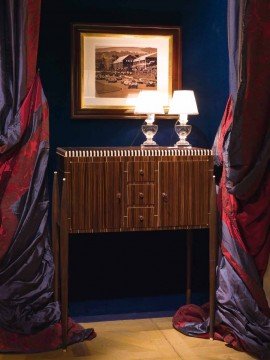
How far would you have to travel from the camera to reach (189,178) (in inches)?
134

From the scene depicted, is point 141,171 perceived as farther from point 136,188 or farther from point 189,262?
point 189,262

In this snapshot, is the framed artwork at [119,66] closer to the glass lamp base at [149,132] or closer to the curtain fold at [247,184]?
the glass lamp base at [149,132]

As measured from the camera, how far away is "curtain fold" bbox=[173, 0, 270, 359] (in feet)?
10.4

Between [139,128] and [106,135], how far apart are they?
0.68 ft

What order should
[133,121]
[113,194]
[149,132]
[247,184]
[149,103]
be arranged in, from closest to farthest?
[247,184] → [113,194] → [149,103] → [149,132] → [133,121]

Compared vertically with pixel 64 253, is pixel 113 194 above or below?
above

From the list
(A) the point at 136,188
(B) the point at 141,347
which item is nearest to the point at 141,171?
(A) the point at 136,188

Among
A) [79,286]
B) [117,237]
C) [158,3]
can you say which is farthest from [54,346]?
[158,3]

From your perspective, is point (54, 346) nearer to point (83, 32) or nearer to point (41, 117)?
point (41, 117)

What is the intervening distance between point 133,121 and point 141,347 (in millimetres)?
1332

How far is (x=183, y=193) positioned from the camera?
3.41 m

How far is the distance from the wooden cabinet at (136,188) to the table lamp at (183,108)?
0.96ft

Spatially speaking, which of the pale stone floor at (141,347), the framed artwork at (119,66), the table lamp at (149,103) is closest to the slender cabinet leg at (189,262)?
the pale stone floor at (141,347)

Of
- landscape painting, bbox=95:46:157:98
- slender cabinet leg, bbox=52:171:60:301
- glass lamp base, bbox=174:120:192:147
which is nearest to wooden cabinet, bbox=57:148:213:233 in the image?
slender cabinet leg, bbox=52:171:60:301
